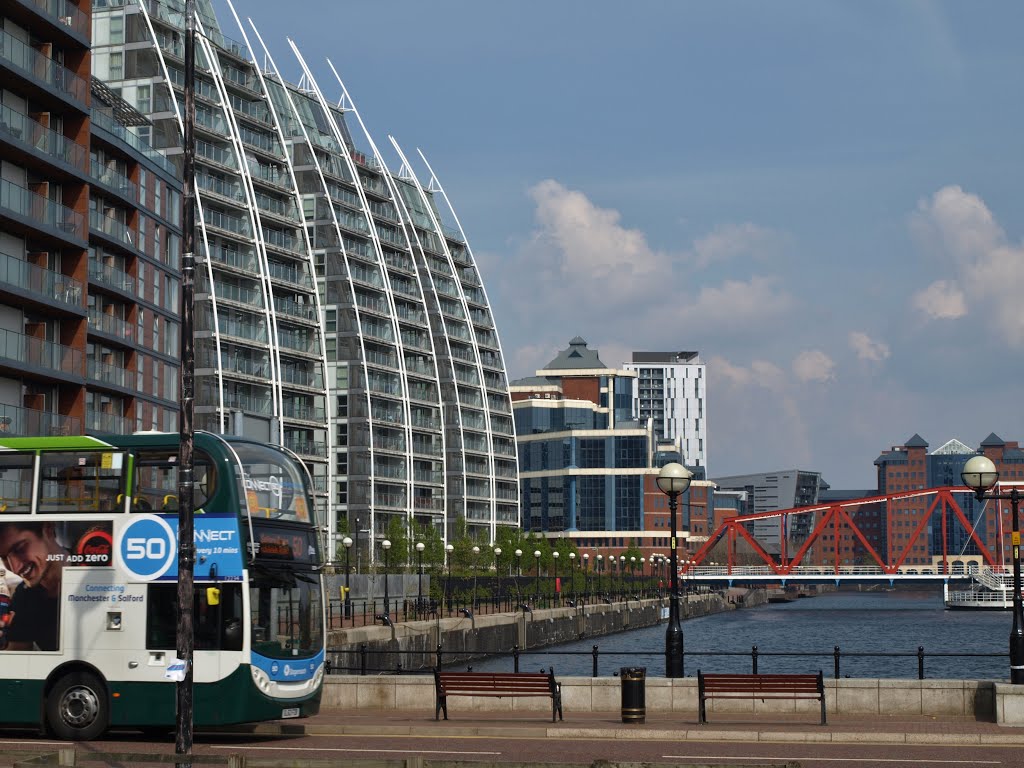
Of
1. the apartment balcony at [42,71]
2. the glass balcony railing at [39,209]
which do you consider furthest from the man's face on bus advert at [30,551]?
the apartment balcony at [42,71]

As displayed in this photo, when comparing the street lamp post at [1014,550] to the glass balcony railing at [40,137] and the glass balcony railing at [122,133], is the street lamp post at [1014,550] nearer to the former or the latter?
the glass balcony railing at [40,137]

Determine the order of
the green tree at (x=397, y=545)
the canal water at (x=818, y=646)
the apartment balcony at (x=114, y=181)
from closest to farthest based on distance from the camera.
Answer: the apartment balcony at (x=114, y=181)
the canal water at (x=818, y=646)
the green tree at (x=397, y=545)

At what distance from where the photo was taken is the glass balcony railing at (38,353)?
57438 millimetres

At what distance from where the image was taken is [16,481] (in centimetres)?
2662

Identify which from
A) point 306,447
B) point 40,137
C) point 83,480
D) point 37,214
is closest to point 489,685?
point 83,480

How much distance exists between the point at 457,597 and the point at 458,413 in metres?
55.3

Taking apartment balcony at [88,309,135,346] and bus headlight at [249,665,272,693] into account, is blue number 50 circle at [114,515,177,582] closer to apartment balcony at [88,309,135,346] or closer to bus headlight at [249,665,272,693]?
bus headlight at [249,665,272,693]

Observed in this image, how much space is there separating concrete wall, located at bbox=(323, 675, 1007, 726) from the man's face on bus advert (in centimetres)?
812

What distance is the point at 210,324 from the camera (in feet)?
388

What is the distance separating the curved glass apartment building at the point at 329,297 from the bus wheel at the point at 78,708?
8651cm

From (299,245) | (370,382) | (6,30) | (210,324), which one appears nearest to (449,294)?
(370,382)

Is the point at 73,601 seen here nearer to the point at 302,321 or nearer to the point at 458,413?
the point at 302,321

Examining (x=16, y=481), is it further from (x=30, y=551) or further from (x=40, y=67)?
(x=40, y=67)

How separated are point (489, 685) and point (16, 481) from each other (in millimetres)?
10234
